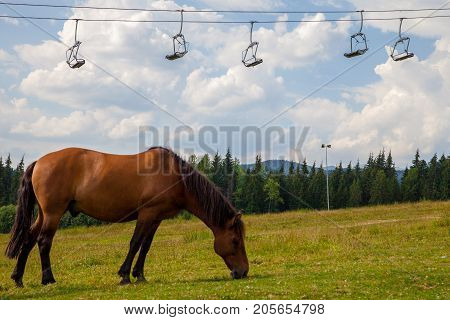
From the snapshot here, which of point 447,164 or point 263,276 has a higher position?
point 447,164

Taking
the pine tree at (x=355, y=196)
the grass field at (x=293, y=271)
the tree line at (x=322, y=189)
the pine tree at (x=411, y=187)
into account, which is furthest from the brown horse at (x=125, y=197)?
the pine tree at (x=411, y=187)

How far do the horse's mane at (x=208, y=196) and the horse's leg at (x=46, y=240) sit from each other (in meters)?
3.01

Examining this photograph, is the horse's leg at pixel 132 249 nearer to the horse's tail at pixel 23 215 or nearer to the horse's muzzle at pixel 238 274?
the horse's muzzle at pixel 238 274

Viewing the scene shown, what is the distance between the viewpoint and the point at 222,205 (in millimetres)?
11570

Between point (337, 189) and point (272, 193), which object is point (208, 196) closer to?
point (272, 193)

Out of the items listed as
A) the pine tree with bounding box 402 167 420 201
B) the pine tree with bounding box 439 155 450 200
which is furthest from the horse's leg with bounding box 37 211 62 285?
the pine tree with bounding box 402 167 420 201

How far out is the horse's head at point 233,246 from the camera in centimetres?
1134

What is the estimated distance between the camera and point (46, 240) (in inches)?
442

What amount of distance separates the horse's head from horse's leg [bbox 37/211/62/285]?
12.4ft

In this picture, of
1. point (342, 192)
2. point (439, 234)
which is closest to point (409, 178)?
point (342, 192)

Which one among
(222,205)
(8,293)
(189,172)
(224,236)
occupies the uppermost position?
(189,172)

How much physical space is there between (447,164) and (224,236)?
96234 millimetres
